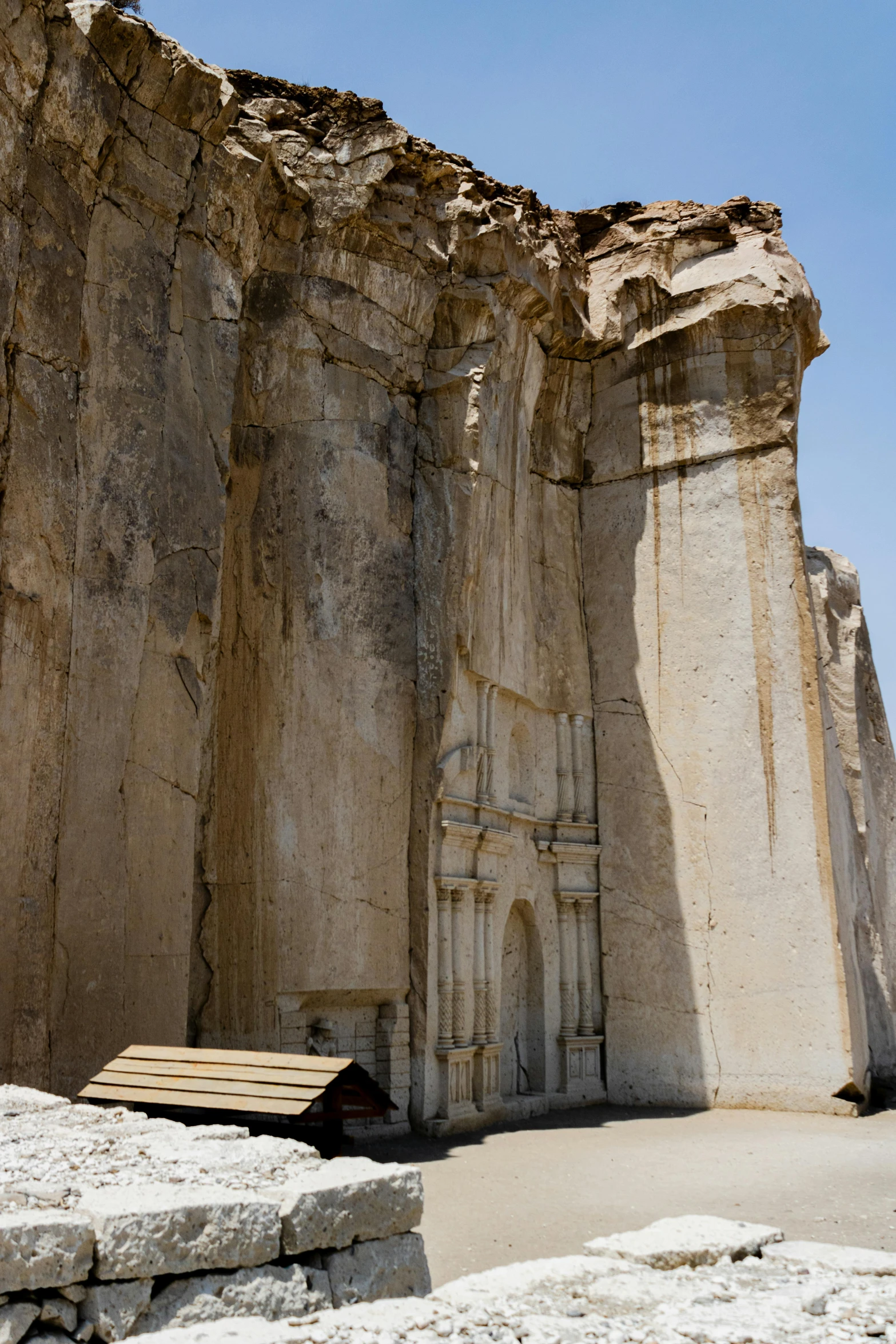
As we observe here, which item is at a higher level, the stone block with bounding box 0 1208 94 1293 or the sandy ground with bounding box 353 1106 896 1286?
the stone block with bounding box 0 1208 94 1293

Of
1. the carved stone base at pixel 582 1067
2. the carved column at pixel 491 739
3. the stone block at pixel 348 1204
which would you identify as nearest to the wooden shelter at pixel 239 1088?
the stone block at pixel 348 1204

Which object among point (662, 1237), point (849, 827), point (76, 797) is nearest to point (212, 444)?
point (76, 797)

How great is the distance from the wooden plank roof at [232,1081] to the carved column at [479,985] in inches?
190

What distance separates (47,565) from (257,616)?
282cm

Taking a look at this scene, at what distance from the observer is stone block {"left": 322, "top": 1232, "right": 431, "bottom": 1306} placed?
4113mm

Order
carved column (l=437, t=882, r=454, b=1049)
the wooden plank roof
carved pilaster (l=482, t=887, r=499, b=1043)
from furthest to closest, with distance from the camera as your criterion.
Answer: carved pilaster (l=482, t=887, r=499, b=1043)
carved column (l=437, t=882, r=454, b=1049)
the wooden plank roof

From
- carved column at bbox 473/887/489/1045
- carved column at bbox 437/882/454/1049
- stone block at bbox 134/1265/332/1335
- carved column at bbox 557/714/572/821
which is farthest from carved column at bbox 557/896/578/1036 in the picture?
stone block at bbox 134/1265/332/1335

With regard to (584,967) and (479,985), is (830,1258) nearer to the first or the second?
(479,985)

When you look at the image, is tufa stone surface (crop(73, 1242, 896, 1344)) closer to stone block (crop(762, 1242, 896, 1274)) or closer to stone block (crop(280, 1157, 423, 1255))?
stone block (crop(762, 1242, 896, 1274))

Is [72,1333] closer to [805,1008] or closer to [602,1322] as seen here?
[602,1322]

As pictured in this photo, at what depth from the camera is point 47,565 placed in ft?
28.8

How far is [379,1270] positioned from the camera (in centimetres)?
424

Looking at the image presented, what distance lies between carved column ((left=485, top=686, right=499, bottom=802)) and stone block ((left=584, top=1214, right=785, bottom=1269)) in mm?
7726

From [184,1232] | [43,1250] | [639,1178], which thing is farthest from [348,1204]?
[639,1178]
